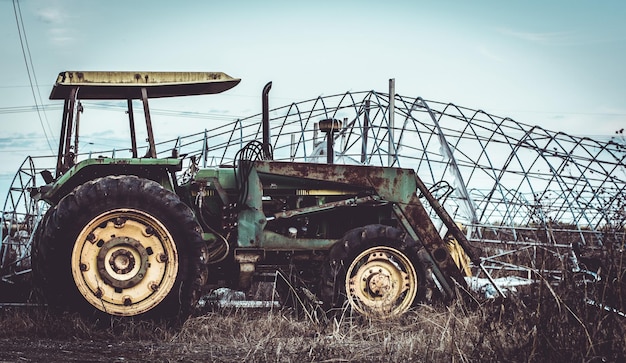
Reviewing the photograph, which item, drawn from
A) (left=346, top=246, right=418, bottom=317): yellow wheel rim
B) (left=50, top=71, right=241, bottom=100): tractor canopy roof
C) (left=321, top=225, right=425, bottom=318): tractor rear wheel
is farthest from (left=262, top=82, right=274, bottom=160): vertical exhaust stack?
(left=346, top=246, right=418, bottom=317): yellow wheel rim

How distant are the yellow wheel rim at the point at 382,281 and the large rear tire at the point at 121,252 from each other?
5.48ft

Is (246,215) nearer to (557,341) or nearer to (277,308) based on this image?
(277,308)

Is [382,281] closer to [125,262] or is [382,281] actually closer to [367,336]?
[367,336]

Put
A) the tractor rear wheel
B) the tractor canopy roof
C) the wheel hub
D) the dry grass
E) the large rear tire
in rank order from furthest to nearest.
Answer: the tractor rear wheel < the tractor canopy roof < the wheel hub < the large rear tire < the dry grass

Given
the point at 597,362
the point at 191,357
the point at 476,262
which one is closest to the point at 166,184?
the point at 191,357

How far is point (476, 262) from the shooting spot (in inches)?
322

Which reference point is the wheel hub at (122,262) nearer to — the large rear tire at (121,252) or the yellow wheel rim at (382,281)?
the large rear tire at (121,252)

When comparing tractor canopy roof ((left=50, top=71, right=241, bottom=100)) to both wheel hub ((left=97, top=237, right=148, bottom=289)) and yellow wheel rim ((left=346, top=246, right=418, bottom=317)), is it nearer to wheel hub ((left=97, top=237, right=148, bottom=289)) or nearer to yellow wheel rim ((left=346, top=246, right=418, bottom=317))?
wheel hub ((left=97, top=237, right=148, bottom=289))

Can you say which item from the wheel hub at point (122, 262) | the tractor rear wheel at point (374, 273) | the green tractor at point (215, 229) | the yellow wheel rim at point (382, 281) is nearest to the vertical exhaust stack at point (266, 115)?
the green tractor at point (215, 229)

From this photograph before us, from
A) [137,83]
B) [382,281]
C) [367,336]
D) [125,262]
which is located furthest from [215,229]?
[367,336]

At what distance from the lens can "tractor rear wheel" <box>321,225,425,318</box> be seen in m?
7.41

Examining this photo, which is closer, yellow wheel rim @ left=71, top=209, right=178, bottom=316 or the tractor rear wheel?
yellow wheel rim @ left=71, top=209, right=178, bottom=316

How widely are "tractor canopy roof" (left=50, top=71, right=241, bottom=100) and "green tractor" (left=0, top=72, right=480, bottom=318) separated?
0.5 inches

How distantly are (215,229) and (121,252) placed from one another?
1.30m
